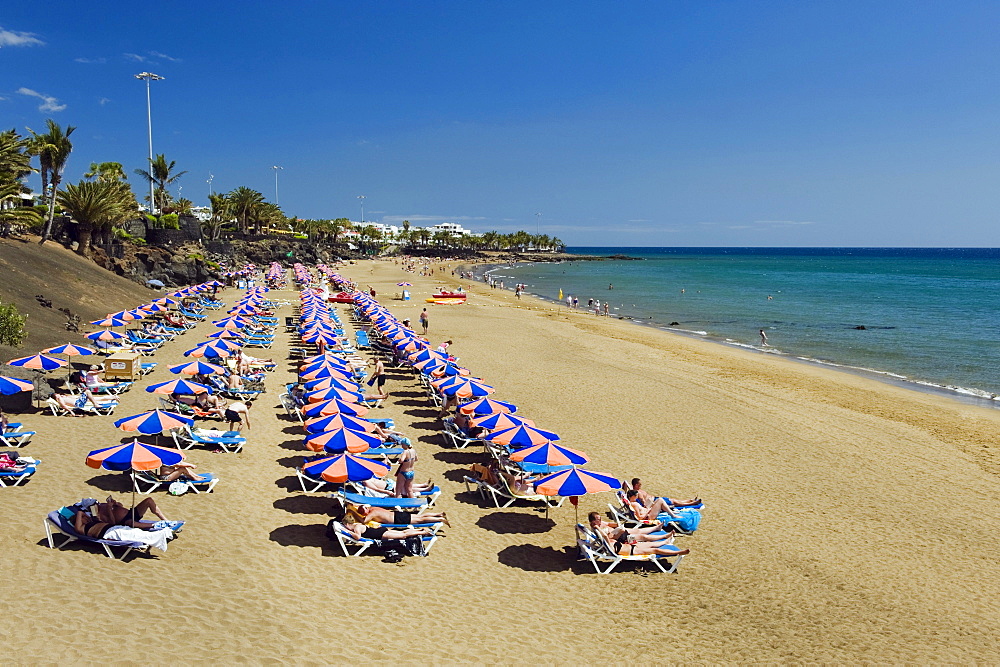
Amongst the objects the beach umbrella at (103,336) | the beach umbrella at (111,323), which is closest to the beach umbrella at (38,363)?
the beach umbrella at (103,336)

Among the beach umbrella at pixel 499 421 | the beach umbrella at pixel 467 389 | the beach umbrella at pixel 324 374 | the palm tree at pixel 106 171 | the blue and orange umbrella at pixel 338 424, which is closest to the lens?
the blue and orange umbrella at pixel 338 424

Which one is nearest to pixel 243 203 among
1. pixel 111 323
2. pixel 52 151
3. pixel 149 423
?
pixel 52 151

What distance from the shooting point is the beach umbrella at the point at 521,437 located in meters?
11.7

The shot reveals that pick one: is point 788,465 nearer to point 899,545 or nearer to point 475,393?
point 899,545

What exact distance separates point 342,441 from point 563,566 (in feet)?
13.9

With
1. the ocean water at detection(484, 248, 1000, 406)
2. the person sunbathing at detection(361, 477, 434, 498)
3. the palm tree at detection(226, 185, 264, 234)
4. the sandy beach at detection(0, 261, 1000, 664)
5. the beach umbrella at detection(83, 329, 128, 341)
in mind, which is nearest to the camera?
the sandy beach at detection(0, 261, 1000, 664)

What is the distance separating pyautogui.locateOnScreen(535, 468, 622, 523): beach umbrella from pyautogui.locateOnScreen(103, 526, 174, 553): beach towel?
5169 millimetres

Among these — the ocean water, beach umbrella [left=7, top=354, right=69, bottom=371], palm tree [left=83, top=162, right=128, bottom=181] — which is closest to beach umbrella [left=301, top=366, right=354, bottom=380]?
beach umbrella [left=7, top=354, right=69, bottom=371]

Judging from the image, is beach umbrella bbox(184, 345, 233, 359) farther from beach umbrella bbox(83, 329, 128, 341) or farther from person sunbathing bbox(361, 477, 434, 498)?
person sunbathing bbox(361, 477, 434, 498)

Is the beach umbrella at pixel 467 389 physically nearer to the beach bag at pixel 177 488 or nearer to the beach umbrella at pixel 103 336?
the beach bag at pixel 177 488

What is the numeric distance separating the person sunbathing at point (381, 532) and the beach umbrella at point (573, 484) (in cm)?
183

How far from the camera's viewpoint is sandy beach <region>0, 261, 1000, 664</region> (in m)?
7.08

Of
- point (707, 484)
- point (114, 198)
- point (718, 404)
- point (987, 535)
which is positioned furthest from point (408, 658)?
point (114, 198)

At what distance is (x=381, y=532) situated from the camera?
9.38m
